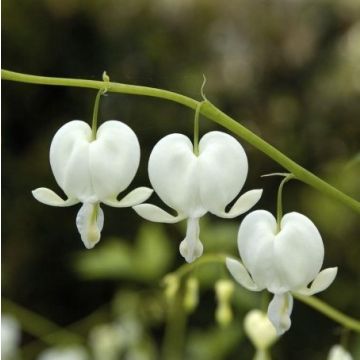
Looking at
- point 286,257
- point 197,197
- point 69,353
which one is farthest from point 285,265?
point 69,353

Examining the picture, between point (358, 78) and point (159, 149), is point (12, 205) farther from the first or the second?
point (159, 149)

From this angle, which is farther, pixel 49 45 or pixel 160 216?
pixel 49 45

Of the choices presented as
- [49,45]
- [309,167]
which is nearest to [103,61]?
[49,45]

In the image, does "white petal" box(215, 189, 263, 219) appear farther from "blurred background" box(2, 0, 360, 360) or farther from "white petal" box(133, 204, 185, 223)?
"blurred background" box(2, 0, 360, 360)

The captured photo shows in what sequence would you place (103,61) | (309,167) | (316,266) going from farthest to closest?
1. (103,61)
2. (309,167)
3. (316,266)

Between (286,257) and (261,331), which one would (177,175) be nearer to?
(286,257)

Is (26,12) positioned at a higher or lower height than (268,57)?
higher

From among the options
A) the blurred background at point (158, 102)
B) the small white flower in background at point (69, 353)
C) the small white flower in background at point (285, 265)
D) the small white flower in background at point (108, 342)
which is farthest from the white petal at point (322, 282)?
the blurred background at point (158, 102)
